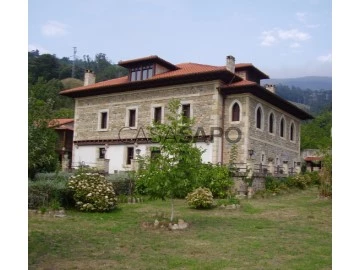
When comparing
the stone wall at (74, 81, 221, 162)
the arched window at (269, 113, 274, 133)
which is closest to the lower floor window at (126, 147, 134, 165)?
the stone wall at (74, 81, 221, 162)

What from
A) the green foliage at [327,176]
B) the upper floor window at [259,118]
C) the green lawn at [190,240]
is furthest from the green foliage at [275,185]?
→ the green lawn at [190,240]

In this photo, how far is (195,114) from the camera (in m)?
16.3

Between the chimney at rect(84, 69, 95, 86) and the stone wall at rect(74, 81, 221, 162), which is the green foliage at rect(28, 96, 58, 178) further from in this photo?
the chimney at rect(84, 69, 95, 86)

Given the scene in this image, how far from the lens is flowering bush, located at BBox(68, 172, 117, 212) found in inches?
399

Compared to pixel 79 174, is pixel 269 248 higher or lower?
lower

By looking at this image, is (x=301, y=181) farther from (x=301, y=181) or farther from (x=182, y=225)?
(x=182, y=225)

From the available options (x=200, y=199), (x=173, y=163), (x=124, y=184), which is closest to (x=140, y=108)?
(x=124, y=184)

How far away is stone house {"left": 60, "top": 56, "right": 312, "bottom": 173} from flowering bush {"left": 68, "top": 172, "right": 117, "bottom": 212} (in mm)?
5394

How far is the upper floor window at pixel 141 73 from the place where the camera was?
18.1 meters

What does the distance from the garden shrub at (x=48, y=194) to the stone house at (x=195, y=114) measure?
18.7 ft
